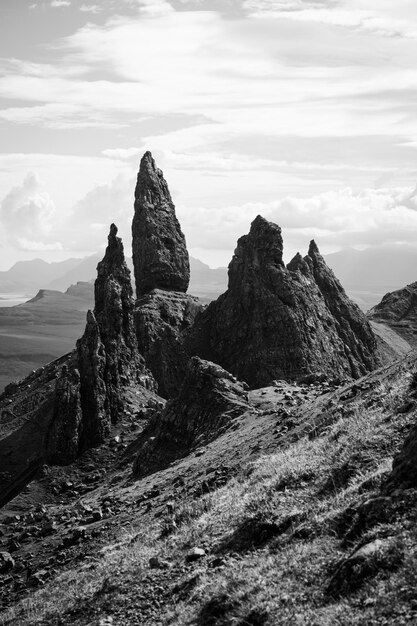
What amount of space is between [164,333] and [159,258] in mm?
14464

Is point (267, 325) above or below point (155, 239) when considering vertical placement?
below

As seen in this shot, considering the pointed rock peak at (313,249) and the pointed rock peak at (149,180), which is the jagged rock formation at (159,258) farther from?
the pointed rock peak at (313,249)

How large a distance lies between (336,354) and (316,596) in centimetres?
7373

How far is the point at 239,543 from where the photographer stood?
2191 centimetres

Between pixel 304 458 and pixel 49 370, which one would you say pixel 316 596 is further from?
pixel 49 370

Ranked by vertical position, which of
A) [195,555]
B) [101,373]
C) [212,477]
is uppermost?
[101,373]

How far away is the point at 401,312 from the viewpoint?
441ft

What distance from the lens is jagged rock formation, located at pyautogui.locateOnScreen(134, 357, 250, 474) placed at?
151ft

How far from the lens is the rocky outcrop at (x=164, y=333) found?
8275cm

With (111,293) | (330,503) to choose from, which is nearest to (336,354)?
(111,293)

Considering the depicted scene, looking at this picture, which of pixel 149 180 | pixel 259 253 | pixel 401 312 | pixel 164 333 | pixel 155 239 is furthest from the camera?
pixel 401 312

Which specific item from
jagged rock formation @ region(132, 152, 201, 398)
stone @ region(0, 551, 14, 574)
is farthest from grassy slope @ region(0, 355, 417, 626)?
jagged rock formation @ region(132, 152, 201, 398)

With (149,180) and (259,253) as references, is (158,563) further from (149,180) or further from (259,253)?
(149,180)

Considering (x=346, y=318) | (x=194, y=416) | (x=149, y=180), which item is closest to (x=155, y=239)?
(x=149, y=180)
